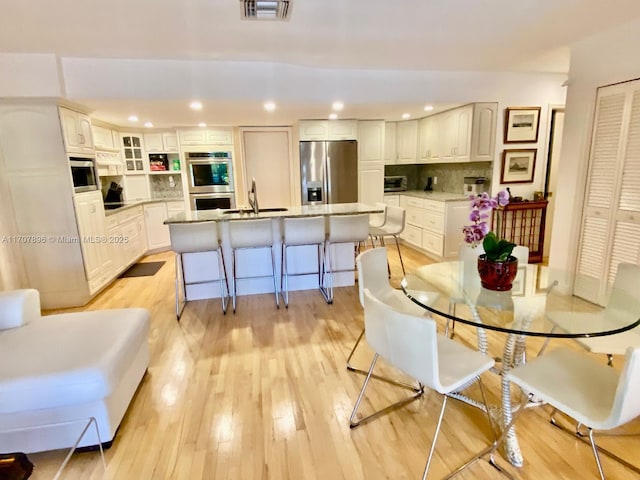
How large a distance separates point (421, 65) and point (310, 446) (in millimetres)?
3842

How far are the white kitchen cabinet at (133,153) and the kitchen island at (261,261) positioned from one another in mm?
2793

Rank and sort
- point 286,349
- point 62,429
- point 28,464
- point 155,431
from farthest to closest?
point 286,349, point 155,431, point 62,429, point 28,464

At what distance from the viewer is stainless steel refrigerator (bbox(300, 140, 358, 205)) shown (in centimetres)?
539

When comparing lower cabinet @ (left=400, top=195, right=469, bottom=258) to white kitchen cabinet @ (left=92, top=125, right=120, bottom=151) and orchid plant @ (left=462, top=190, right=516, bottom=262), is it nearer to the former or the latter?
orchid plant @ (left=462, top=190, right=516, bottom=262)

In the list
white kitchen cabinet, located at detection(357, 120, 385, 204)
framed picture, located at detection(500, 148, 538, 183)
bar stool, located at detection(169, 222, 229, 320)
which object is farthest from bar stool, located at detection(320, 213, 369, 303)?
framed picture, located at detection(500, 148, 538, 183)

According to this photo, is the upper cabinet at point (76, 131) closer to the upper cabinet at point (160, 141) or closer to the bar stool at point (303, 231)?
the upper cabinet at point (160, 141)

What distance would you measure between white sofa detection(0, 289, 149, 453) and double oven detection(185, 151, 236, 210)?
12.7ft

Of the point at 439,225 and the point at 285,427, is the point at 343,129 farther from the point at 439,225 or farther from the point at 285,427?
the point at 285,427

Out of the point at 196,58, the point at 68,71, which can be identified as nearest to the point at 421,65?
the point at 196,58

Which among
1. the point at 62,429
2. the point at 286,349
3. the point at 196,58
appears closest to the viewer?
the point at 62,429

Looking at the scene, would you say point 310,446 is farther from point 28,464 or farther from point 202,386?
point 28,464

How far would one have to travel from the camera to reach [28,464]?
1.15 m

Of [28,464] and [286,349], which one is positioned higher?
[28,464]

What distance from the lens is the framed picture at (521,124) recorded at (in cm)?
445
